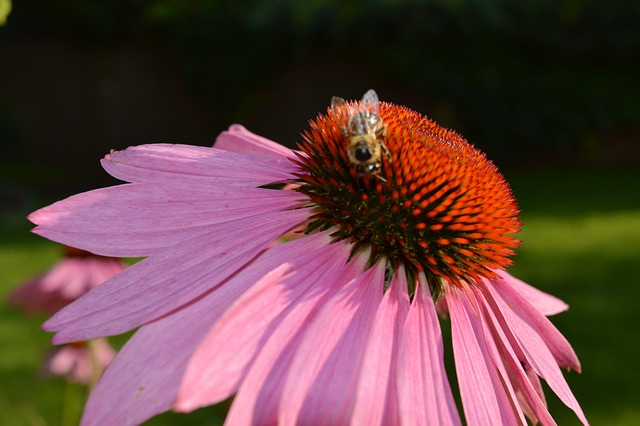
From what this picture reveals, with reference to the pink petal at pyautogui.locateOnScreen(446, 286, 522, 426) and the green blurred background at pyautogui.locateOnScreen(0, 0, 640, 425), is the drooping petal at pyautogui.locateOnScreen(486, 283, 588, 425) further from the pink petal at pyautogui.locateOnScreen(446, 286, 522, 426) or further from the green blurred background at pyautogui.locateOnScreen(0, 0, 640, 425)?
the green blurred background at pyautogui.locateOnScreen(0, 0, 640, 425)

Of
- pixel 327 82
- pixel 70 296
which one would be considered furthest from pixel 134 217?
pixel 327 82

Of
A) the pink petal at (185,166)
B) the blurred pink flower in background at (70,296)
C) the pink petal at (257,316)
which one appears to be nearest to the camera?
the pink petal at (257,316)

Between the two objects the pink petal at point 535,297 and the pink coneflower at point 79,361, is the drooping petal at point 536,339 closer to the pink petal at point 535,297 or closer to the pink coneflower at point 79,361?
the pink petal at point 535,297

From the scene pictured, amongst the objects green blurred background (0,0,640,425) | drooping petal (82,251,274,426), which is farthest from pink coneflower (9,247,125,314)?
green blurred background (0,0,640,425)

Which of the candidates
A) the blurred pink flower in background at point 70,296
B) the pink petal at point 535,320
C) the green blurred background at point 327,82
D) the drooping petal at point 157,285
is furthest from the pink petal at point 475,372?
the green blurred background at point 327,82

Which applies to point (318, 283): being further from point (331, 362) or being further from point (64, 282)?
point (64, 282)

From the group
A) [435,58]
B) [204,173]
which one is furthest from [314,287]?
[435,58]
